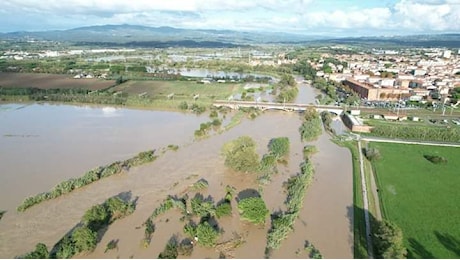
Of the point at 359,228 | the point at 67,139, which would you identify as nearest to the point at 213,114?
the point at 67,139

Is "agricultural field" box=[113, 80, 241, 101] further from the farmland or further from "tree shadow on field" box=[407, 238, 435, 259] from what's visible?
"tree shadow on field" box=[407, 238, 435, 259]

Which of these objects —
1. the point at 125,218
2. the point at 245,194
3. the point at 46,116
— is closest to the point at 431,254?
the point at 245,194

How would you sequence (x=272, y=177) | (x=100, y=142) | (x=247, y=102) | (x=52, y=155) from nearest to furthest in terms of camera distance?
(x=272, y=177), (x=52, y=155), (x=100, y=142), (x=247, y=102)

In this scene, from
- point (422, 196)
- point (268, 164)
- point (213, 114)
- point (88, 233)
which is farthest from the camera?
point (213, 114)

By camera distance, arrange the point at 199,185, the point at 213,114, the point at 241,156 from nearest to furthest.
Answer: the point at 199,185
the point at 241,156
the point at 213,114

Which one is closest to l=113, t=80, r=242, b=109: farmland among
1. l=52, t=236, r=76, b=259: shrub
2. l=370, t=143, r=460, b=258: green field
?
l=370, t=143, r=460, b=258: green field

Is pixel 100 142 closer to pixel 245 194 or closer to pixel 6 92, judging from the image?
pixel 245 194

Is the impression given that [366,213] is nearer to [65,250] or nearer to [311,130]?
[311,130]
